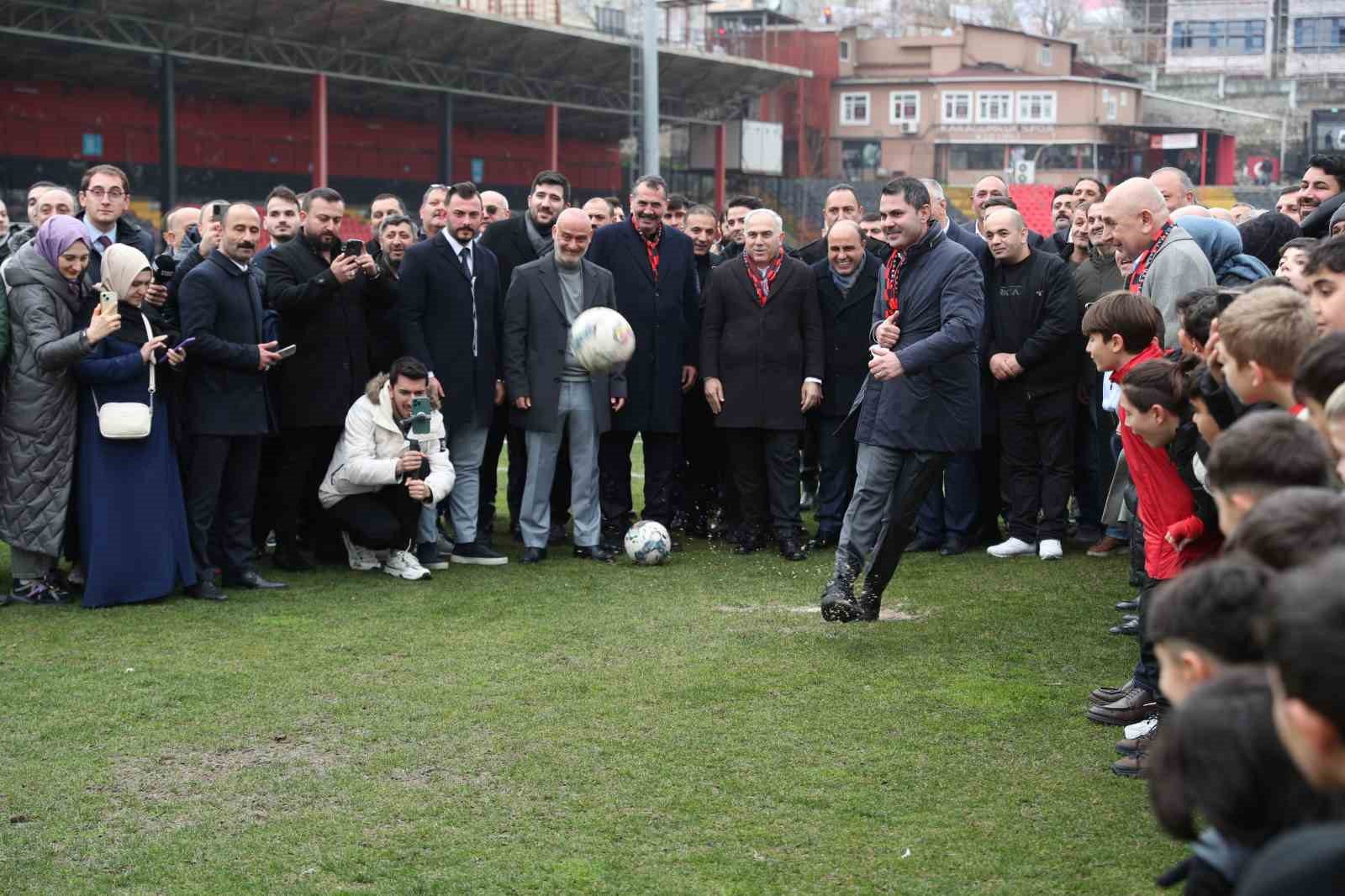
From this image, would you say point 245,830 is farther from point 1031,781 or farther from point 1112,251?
point 1112,251

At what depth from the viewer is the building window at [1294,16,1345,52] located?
71.9 m

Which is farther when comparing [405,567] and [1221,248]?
[405,567]

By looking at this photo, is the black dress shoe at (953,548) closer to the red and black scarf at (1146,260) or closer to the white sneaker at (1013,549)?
the white sneaker at (1013,549)

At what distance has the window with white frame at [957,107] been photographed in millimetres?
60344

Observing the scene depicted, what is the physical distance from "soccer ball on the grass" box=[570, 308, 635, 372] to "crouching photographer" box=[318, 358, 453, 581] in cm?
93

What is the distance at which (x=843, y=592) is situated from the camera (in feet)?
23.4

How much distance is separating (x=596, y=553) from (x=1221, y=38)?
74971 millimetres

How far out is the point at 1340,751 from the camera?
5.86 feet

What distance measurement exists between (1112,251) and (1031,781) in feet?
17.3

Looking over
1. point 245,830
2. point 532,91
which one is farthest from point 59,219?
point 532,91

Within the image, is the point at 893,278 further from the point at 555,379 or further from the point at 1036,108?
the point at 1036,108

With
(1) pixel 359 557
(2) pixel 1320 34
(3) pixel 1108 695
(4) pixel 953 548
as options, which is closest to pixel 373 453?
(1) pixel 359 557

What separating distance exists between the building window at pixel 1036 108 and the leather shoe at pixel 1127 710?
57.0 m

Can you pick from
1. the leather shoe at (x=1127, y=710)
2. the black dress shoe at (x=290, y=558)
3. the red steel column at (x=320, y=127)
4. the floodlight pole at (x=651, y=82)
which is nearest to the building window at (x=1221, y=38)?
the red steel column at (x=320, y=127)
